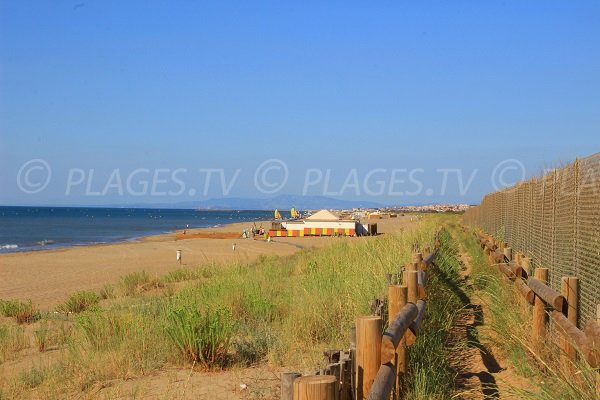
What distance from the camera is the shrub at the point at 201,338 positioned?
7.23m

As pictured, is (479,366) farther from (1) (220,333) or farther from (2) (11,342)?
(2) (11,342)

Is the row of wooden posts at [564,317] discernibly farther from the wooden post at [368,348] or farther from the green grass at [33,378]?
the green grass at [33,378]

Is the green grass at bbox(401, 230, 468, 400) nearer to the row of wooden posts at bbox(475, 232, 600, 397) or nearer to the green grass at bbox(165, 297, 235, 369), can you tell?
the row of wooden posts at bbox(475, 232, 600, 397)

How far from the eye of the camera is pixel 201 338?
721 centimetres

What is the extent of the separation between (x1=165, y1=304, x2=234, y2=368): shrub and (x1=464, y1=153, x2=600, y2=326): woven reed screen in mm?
3639

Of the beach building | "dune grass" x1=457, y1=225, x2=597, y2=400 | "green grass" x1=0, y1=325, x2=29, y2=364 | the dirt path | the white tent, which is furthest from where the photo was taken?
the white tent

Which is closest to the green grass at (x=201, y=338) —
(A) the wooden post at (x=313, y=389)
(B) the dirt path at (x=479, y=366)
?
(B) the dirt path at (x=479, y=366)

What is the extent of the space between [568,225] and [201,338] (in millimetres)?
4249

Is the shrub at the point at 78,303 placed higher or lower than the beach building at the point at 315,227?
lower

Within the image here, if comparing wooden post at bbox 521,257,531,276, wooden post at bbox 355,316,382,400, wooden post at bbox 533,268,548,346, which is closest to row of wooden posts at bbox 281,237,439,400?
wooden post at bbox 355,316,382,400

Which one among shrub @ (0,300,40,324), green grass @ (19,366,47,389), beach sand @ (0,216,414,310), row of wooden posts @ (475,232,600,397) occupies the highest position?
row of wooden posts @ (475,232,600,397)

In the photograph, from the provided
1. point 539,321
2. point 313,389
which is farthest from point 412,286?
point 313,389

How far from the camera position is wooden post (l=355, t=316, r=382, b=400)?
4.29 m

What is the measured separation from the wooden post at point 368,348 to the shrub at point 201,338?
3142 mm
